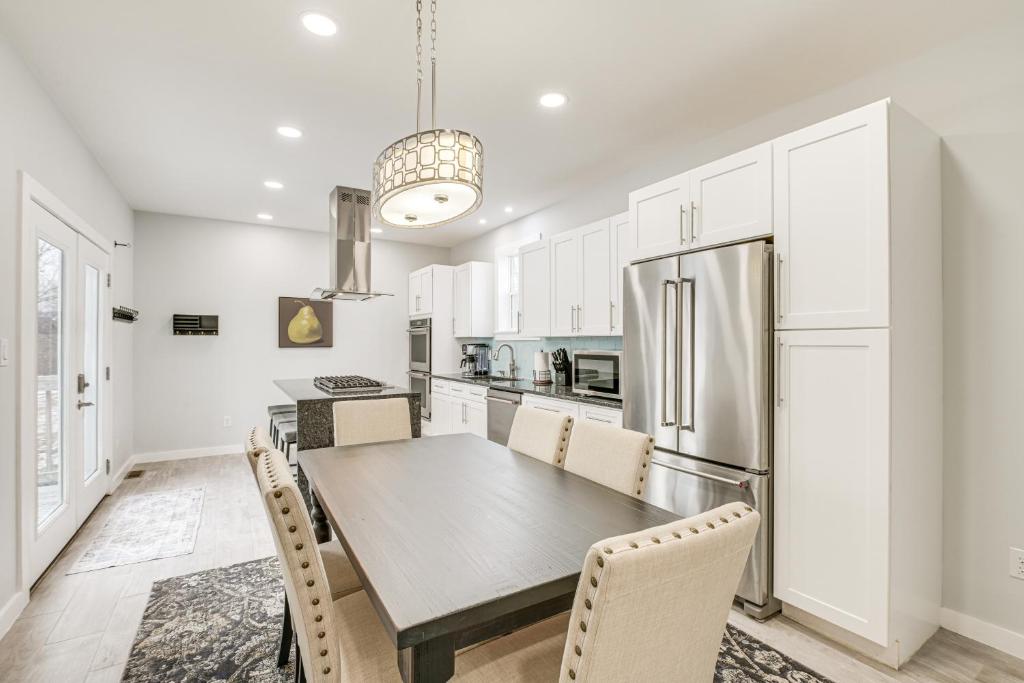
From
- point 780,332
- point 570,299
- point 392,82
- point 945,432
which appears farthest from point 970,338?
point 392,82

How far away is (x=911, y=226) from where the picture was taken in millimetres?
1978

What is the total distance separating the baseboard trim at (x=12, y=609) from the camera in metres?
2.07

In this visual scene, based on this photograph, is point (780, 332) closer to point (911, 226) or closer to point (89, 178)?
point (911, 226)

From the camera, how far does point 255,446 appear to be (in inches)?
57.2

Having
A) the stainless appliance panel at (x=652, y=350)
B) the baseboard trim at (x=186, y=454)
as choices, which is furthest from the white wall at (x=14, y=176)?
the stainless appliance panel at (x=652, y=350)

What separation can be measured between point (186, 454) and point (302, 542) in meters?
5.24

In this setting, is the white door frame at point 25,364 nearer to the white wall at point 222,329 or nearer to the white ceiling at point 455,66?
the white ceiling at point 455,66

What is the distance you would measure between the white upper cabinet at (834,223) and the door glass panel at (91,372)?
4.44m

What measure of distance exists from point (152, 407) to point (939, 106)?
22.0ft

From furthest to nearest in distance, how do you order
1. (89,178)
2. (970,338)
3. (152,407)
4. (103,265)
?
(152,407) < (103,265) < (89,178) < (970,338)

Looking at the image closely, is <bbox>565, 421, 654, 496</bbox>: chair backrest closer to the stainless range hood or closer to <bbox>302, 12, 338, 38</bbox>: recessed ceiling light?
<bbox>302, 12, 338, 38</bbox>: recessed ceiling light

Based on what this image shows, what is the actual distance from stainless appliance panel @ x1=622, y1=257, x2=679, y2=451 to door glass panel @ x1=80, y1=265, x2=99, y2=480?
148 inches

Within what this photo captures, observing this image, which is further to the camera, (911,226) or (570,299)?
(570,299)

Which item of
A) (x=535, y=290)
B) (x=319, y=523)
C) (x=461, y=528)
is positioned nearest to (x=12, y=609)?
(x=319, y=523)
